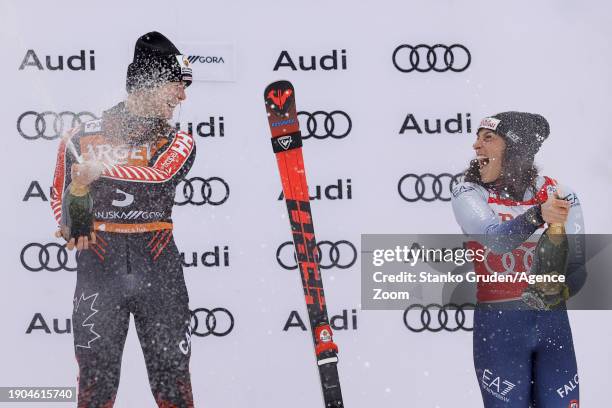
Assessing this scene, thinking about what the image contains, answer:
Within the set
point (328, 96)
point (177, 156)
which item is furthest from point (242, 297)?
point (328, 96)

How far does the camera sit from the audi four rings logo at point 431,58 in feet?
11.4

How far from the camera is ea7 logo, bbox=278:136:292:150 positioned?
11.3ft

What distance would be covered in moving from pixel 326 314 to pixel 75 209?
1.12 metres

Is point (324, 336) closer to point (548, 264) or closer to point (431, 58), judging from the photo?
point (548, 264)

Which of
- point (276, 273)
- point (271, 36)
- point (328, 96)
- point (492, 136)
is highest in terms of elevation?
point (271, 36)

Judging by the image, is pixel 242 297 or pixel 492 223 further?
pixel 242 297

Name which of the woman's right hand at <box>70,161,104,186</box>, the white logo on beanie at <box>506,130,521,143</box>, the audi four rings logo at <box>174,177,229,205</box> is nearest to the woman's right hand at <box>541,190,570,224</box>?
the white logo on beanie at <box>506,130,521,143</box>

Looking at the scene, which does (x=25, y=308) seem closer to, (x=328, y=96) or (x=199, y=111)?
(x=199, y=111)

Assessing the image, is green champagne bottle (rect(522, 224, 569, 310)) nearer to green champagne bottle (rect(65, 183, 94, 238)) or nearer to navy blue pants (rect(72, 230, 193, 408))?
navy blue pants (rect(72, 230, 193, 408))

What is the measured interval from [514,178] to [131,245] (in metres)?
1.53

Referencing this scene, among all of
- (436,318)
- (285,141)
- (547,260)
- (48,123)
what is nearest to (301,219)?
(285,141)

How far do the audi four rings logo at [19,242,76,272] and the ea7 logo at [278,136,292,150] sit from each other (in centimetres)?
100

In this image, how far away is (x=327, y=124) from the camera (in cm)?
348

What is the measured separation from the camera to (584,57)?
3.50 meters
